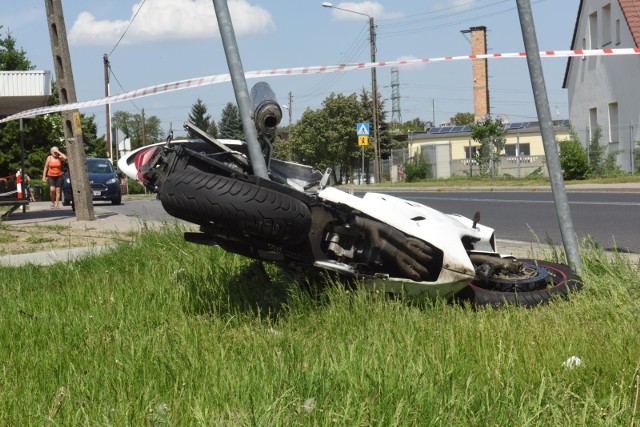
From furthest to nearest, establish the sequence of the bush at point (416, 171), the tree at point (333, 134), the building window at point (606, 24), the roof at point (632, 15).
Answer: the tree at point (333, 134) → the bush at point (416, 171) → the building window at point (606, 24) → the roof at point (632, 15)

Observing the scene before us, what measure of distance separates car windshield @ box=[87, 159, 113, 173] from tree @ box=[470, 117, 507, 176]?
56.3 feet

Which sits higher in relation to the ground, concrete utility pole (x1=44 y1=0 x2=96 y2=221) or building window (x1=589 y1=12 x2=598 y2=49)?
building window (x1=589 y1=12 x2=598 y2=49)

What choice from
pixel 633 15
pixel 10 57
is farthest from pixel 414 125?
pixel 633 15

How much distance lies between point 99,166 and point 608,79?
69.7 ft

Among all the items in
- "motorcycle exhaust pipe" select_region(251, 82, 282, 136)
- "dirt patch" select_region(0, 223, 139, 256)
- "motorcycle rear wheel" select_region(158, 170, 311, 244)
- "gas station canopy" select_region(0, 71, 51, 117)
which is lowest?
"dirt patch" select_region(0, 223, 139, 256)

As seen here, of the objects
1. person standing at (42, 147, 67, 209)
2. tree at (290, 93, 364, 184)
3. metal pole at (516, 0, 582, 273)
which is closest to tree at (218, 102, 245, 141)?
tree at (290, 93, 364, 184)

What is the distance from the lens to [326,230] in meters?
4.98

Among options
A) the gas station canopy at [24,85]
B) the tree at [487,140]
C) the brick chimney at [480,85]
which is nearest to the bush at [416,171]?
the tree at [487,140]

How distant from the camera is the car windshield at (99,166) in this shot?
31422 millimetres

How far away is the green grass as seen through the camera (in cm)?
310

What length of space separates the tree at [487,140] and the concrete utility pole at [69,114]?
91.1ft

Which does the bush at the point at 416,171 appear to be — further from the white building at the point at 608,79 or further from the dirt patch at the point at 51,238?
the dirt patch at the point at 51,238

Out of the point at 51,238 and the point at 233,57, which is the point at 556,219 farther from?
the point at 233,57

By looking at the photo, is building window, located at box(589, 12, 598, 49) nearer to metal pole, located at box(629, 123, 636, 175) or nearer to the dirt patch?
metal pole, located at box(629, 123, 636, 175)
